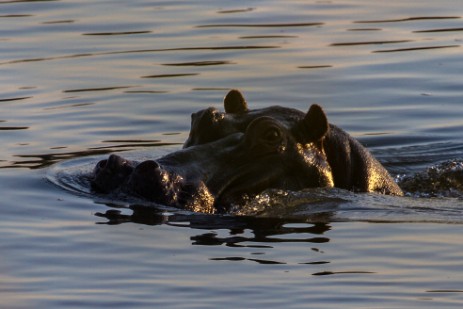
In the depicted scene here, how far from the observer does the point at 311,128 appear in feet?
38.9

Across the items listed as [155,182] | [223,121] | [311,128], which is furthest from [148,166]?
[311,128]

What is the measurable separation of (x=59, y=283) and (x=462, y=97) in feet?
27.3

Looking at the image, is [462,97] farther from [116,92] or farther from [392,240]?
[392,240]

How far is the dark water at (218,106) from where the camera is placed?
368 inches

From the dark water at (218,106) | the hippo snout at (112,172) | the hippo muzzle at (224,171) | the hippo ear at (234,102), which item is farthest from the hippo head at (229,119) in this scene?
the hippo snout at (112,172)

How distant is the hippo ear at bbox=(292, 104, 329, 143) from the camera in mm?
11781

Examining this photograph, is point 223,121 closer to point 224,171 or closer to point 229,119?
point 229,119

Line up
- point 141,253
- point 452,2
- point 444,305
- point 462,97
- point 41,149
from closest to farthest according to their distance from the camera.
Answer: point 444,305, point 141,253, point 41,149, point 462,97, point 452,2

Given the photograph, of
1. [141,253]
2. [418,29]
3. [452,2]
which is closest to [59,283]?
[141,253]

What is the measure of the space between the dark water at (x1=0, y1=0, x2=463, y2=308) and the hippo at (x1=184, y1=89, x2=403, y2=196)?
0.93ft

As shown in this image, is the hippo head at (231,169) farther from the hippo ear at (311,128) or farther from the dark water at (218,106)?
the dark water at (218,106)

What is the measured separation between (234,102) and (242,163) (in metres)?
0.86

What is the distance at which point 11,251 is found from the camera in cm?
1019

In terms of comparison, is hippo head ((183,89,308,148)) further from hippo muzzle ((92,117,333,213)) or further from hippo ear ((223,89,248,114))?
hippo muzzle ((92,117,333,213))
